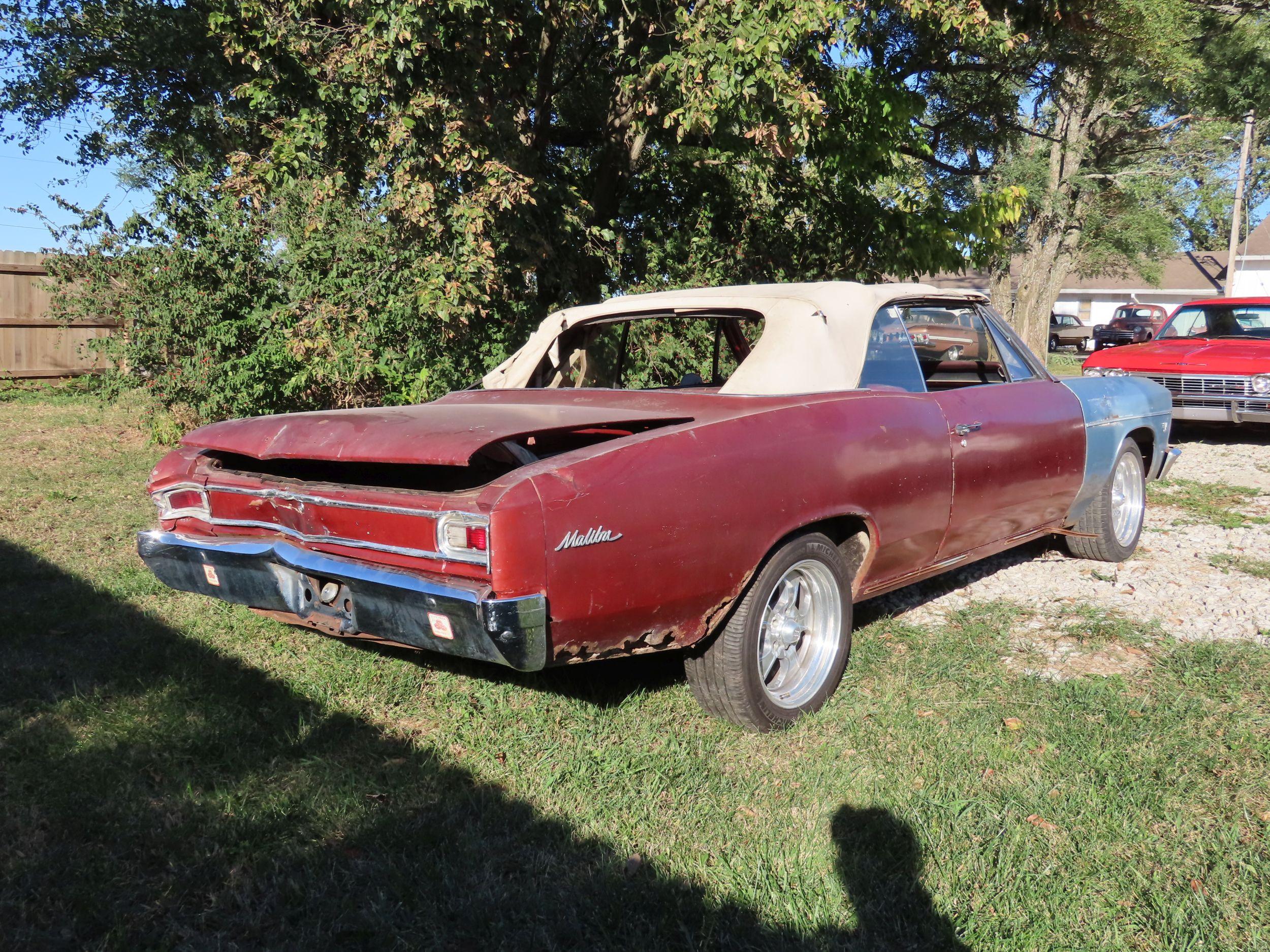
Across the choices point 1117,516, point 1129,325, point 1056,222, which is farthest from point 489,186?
point 1129,325

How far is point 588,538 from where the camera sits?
293 cm

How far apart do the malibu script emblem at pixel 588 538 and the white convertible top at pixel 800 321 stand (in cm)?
121

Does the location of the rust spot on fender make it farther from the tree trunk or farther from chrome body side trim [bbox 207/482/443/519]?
the tree trunk

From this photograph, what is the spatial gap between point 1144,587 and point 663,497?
345cm

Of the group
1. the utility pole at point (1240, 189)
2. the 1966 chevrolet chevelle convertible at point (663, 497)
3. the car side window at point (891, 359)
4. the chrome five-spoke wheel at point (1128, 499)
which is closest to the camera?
the 1966 chevrolet chevelle convertible at point (663, 497)

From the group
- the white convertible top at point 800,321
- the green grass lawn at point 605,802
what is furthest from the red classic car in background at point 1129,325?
the green grass lawn at point 605,802

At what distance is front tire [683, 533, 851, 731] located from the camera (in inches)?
136

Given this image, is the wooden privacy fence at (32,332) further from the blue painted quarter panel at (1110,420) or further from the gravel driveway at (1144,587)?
the blue painted quarter panel at (1110,420)

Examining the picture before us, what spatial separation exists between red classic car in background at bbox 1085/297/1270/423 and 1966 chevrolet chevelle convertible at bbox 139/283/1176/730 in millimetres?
6088

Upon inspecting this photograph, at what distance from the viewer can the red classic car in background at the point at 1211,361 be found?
33.5ft

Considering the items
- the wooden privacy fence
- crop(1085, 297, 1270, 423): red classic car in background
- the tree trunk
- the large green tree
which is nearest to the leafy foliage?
the large green tree

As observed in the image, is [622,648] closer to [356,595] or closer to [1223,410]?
[356,595]

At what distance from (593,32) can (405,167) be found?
9.07ft

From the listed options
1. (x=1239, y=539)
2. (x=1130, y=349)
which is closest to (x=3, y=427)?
(x=1239, y=539)
